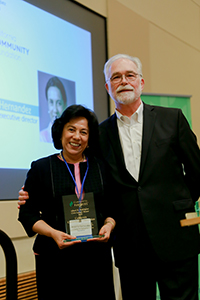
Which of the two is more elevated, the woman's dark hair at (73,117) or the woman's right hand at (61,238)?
the woman's dark hair at (73,117)

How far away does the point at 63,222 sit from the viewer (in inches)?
64.2

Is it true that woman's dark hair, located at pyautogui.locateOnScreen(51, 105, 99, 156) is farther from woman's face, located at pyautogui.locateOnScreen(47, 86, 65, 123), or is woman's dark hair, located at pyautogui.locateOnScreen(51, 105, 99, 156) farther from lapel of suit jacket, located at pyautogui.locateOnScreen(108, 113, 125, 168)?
woman's face, located at pyautogui.locateOnScreen(47, 86, 65, 123)

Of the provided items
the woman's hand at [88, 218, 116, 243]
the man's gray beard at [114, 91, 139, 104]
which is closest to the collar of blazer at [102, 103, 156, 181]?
the man's gray beard at [114, 91, 139, 104]

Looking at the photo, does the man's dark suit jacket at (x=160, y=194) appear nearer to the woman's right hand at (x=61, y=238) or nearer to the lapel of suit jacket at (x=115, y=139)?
the lapel of suit jacket at (x=115, y=139)

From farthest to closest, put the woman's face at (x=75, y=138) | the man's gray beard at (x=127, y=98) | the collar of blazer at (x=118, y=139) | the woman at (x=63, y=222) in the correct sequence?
the man's gray beard at (x=127, y=98)
the collar of blazer at (x=118, y=139)
the woman's face at (x=75, y=138)
the woman at (x=63, y=222)

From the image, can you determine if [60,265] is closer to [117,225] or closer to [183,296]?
[117,225]

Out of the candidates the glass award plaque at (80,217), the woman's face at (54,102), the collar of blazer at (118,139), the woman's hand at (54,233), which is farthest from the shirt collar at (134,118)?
the woman's face at (54,102)

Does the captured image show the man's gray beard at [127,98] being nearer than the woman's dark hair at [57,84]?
Yes

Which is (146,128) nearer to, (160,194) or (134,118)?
(134,118)

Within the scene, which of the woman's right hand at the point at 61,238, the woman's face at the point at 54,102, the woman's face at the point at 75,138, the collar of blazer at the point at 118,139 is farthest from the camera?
the woman's face at the point at 54,102

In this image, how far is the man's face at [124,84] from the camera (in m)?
1.99

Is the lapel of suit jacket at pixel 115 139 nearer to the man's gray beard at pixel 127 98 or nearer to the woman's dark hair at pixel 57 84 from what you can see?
the man's gray beard at pixel 127 98

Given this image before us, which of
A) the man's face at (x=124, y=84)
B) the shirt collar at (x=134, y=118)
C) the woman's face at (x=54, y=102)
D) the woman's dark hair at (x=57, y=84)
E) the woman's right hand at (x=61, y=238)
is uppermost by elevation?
the woman's dark hair at (x=57, y=84)

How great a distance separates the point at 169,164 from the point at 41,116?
5.50 feet
